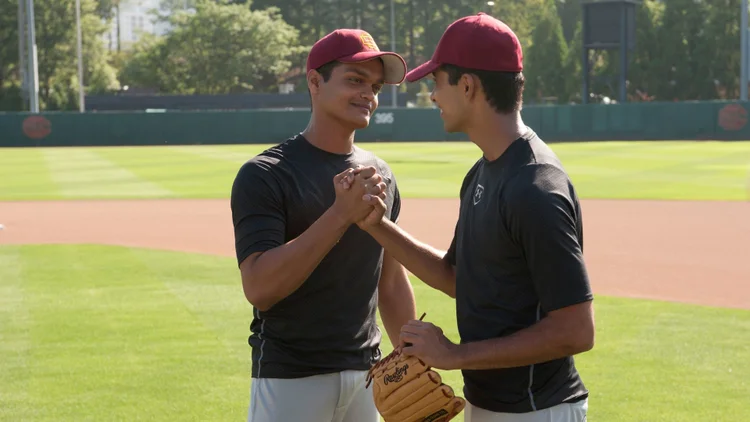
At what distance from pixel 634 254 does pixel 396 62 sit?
10705mm

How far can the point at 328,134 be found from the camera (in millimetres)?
3932

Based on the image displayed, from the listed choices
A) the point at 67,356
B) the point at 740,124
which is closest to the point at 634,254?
the point at 67,356

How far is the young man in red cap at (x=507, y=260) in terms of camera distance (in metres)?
3.01

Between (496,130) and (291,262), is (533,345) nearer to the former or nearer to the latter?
(496,130)

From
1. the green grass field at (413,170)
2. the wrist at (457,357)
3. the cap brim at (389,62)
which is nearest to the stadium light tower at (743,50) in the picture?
the green grass field at (413,170)

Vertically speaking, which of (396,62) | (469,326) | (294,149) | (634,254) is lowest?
(634,254)

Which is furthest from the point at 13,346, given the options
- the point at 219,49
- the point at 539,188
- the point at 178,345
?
the point at 219,49

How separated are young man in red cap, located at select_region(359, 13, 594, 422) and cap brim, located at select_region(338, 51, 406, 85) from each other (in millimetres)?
434

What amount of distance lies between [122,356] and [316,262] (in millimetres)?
5293

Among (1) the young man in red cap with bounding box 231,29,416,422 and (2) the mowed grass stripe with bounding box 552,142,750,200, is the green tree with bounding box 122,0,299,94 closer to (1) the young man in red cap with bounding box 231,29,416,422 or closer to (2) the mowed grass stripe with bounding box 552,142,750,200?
(2) the mowed grass stripe with bounding box 552,142,750,200

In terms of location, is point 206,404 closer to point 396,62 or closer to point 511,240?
point 396,62

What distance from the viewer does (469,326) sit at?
10.8 ft

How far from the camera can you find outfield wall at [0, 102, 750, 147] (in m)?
45.2

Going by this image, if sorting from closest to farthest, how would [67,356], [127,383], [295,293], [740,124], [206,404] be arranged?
[295,293] → [206,404] → [127,383] → [67,356] → [740,124]
